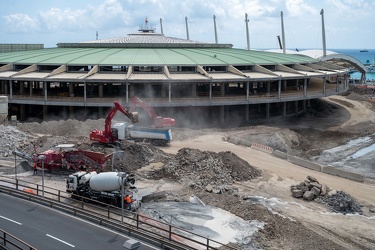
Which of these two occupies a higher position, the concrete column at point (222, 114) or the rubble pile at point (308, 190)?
the concrete column at point (222, 114)

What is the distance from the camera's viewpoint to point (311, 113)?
2953 inches

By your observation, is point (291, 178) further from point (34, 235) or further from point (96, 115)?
point (96, 115)

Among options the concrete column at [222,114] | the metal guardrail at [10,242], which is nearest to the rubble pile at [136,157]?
the metal guardrail at [10,242]

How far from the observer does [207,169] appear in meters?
39.8

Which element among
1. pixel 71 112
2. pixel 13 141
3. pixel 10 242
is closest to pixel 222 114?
pixel 71 112

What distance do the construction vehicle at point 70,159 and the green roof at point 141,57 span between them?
2825 cm

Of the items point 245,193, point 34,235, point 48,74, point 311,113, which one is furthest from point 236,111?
point 34,235

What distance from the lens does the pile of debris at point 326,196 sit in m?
34.3

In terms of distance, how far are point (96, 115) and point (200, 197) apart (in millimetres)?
31752

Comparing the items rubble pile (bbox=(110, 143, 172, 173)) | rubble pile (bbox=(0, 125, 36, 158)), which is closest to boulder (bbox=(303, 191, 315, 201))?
rubble pile (bbox=(110, 143, 172, 173))

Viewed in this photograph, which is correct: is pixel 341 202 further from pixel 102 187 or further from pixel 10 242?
pixel 10 242

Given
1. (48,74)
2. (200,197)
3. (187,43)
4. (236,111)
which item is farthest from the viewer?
(187,43)

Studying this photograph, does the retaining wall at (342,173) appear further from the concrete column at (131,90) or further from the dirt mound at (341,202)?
Result: the concrete column at (131,90)

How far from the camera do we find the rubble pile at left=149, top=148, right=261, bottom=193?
38594mm
